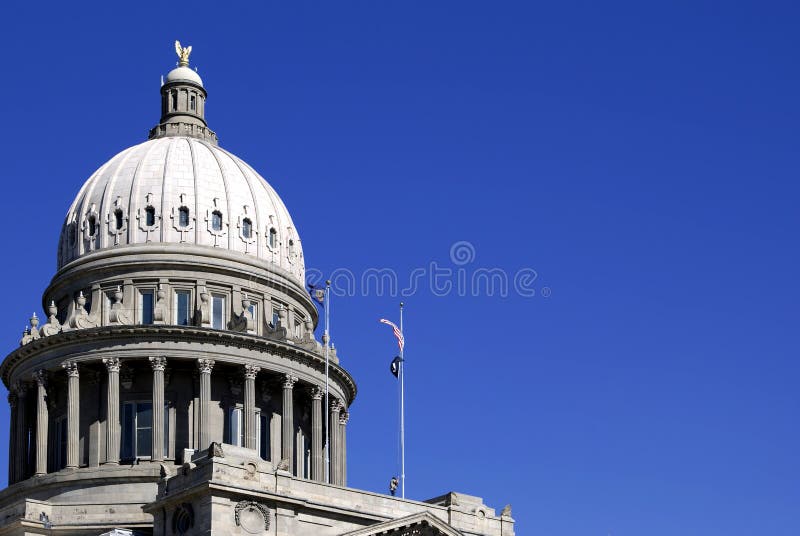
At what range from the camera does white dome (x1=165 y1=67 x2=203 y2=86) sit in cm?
11439

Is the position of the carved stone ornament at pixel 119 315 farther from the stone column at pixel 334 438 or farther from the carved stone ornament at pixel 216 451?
the carved stone ornament at pixel 216 451

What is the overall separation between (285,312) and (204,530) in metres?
28.3

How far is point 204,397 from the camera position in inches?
3974

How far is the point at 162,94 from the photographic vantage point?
115438 millimetres

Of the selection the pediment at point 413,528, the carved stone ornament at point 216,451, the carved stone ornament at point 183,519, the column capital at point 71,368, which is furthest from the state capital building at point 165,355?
the carved stone ornament at point 216,451

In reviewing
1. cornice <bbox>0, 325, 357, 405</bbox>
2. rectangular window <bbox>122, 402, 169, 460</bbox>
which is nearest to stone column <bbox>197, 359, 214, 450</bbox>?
cornice <bbox>0, 325, 357, 405</bbox>

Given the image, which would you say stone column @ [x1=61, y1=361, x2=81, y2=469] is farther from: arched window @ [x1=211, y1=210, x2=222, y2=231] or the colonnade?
arched window @ [x1=211, y1=210, x2=222, y2=231]

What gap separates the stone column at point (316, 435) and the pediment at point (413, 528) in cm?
1944

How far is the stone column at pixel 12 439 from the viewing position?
10460cm

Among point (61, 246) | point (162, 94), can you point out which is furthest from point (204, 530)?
point (162, 94)

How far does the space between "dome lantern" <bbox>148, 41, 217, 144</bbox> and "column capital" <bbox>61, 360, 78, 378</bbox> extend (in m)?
18.2

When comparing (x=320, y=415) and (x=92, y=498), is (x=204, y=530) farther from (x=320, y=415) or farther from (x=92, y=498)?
(x=320, y=415)

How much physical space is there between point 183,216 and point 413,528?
28.8 meters

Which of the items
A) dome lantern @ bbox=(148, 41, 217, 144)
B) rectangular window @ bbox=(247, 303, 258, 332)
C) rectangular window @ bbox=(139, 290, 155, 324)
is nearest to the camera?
rectangular window @ bbox=(139, 290, 155, 324)
